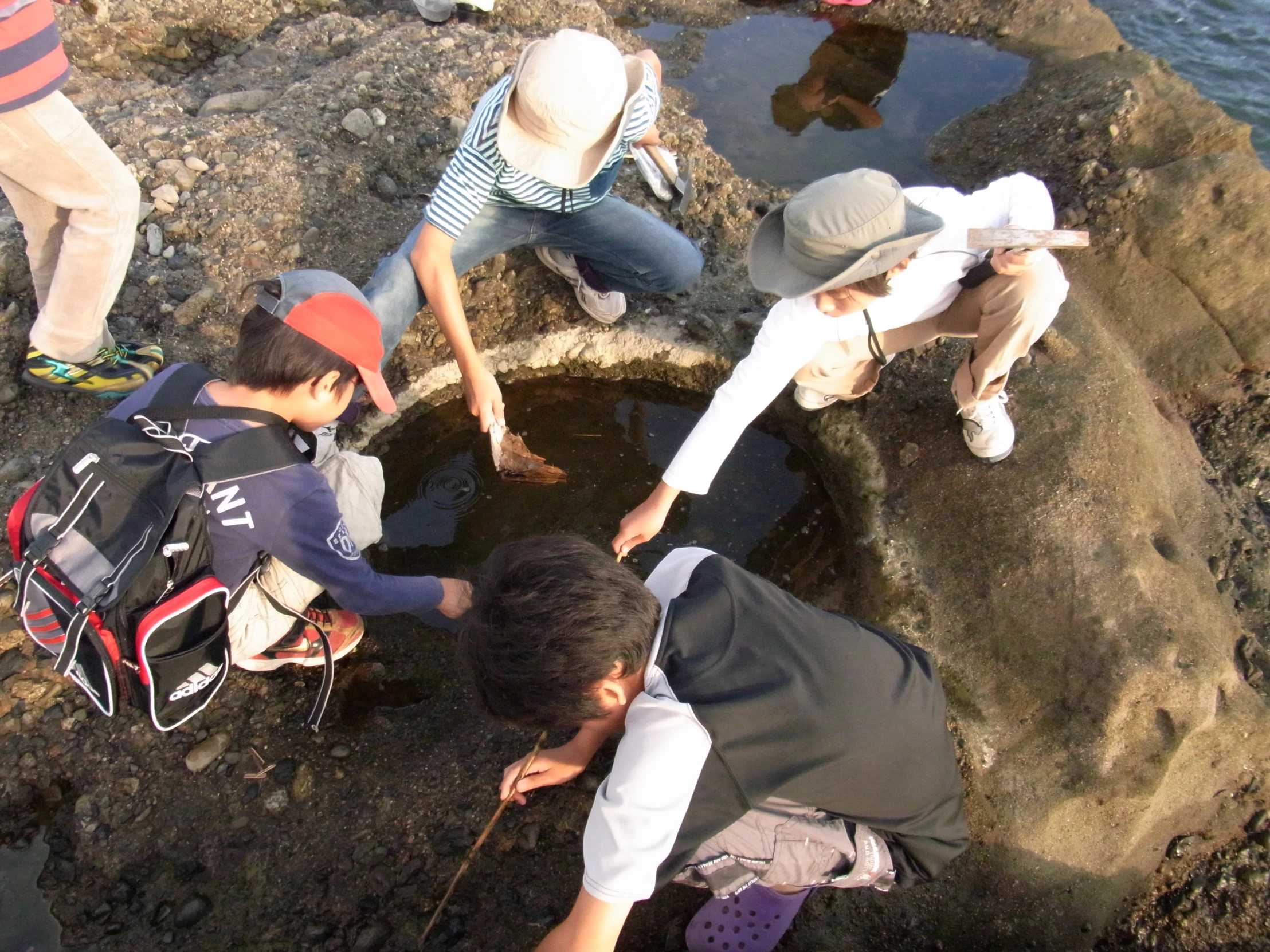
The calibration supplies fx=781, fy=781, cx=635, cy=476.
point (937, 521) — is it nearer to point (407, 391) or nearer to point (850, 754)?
point (850, 754)

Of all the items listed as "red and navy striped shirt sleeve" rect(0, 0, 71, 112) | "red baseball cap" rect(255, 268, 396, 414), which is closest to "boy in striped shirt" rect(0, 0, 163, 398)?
"red and navy striped shirt sleeve" rect(0, 0, 71, 112)

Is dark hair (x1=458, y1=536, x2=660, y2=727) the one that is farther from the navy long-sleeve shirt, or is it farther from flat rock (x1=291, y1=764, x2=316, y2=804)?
flat rock (x1=291, y1=764, x2=316, y2=804)

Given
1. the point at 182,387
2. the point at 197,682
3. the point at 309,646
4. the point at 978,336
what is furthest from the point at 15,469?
the point at 978,336

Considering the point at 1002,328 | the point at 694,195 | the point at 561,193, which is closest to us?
the point at 1002,328

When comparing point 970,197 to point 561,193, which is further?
point 561,193

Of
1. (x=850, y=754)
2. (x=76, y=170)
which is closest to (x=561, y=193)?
(x=76, y=170)

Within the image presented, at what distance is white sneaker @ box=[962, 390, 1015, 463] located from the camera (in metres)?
2.54

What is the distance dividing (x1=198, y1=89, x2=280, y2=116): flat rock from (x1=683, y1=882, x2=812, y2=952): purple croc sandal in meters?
4.06

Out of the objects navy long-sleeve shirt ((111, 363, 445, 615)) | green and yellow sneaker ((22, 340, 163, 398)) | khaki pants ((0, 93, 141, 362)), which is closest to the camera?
navy long-sleeve shirt ((111, 363, 445, 615))

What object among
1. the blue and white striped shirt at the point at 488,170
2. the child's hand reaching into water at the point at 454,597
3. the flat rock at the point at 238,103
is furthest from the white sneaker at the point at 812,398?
Answer: the flat rock at the point at 238,103

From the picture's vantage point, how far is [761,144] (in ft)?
14.8

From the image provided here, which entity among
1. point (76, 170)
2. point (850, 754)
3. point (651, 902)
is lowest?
point (651, 902)

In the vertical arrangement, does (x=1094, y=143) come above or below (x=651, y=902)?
above

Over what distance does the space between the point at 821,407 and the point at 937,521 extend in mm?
586
